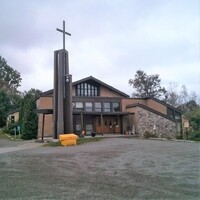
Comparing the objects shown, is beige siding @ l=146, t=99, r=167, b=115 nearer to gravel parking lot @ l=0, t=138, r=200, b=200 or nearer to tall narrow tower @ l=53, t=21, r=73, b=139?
tall narrow tower @ l=53, t=21, r=73, b=139

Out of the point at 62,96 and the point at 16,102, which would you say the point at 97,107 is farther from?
the point at 16,102

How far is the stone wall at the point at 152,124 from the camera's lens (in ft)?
104

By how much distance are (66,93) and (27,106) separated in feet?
31.9

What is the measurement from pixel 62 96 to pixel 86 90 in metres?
12.2

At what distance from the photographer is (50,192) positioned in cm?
621

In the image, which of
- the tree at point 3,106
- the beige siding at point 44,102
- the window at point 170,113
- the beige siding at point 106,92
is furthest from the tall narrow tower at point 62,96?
the tree at point 3,106

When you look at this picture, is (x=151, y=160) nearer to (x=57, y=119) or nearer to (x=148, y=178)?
(x=148, y=178)

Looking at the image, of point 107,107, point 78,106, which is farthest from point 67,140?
point 107,107

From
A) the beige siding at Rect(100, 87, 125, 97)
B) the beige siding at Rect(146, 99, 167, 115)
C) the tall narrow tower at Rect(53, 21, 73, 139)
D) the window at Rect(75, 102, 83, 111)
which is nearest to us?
the tall narrow tower at Rect(53, 21, 73, 139)

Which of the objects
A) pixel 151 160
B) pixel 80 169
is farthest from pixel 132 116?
pixel 80 169

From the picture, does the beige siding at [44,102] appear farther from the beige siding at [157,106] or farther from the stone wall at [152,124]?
the beige siding at [157,106]

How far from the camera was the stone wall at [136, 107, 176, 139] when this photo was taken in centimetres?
3169

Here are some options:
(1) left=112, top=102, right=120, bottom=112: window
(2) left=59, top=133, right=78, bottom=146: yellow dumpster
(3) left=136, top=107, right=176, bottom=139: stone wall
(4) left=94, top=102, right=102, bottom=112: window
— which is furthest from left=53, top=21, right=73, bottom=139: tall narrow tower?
(1) left=112, top=102, right=120, bottom=112: window

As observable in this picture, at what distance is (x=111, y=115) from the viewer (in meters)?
33.2
